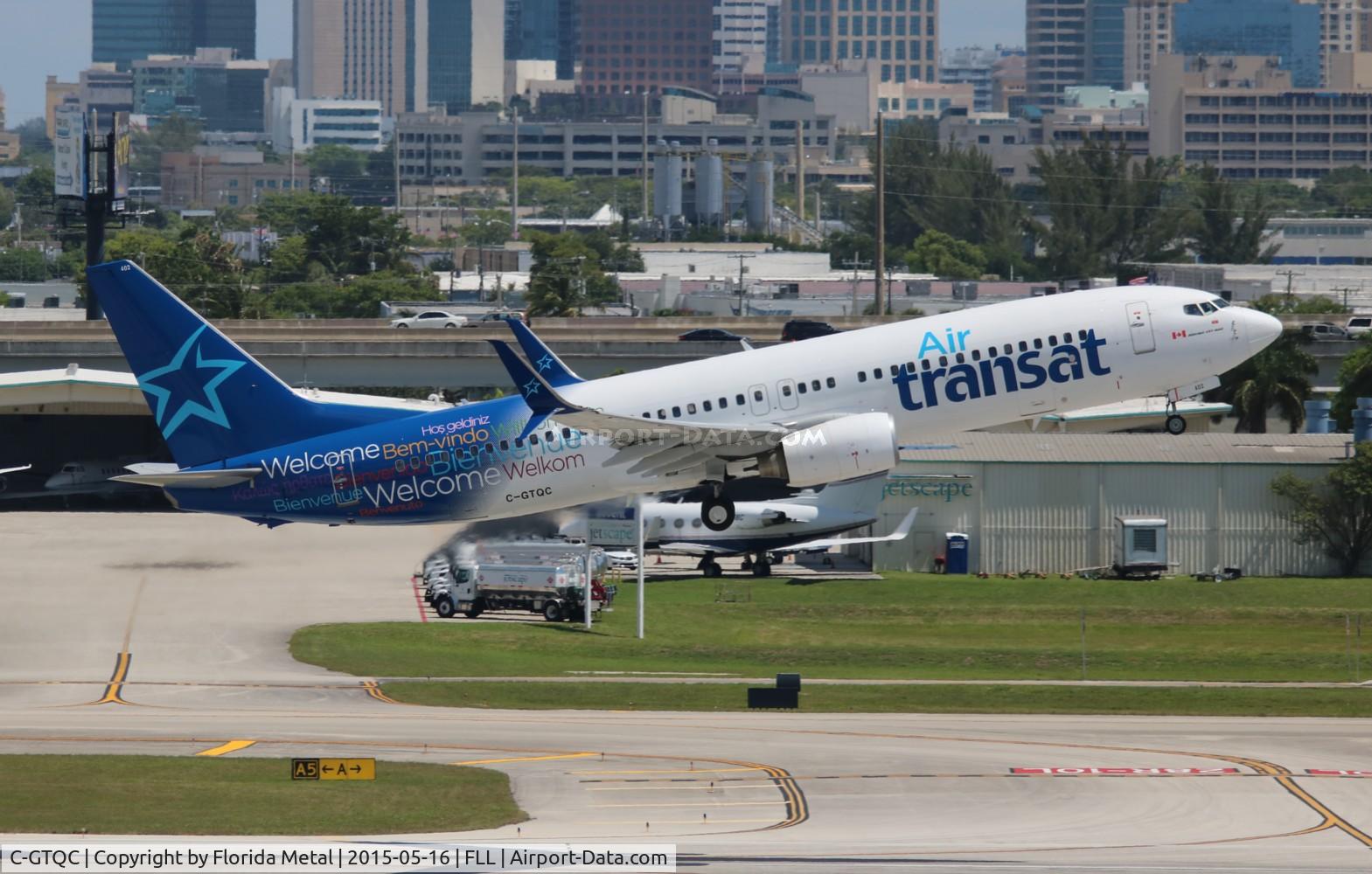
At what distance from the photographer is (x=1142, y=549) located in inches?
4532

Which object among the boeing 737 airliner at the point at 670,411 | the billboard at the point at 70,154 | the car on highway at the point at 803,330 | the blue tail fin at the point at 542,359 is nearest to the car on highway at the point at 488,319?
the car on highway at the point at 803,330

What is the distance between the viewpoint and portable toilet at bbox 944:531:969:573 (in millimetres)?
116562

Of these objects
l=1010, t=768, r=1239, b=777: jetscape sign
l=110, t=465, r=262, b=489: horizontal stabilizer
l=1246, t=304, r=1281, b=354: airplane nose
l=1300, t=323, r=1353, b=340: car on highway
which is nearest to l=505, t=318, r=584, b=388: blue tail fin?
l=110, t=465, r=262, b=489: horizontal stabilizer

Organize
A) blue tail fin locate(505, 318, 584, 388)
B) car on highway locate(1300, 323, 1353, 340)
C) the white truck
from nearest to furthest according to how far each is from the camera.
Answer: blue tail fin locate(505, 318, 584, 388), the white truck, car on highway locate(1300, 323, 1353, 340)

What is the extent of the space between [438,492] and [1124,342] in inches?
842

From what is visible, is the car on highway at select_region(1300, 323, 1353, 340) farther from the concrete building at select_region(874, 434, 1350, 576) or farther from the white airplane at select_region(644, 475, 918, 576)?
the white airplane at select_region(644, 475, 918, 576)

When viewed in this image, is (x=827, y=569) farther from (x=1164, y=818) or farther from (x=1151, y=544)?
(x=1164, y=818)

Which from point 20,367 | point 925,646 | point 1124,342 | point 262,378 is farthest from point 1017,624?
point 20,367

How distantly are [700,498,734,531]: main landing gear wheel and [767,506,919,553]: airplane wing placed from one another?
161 feet

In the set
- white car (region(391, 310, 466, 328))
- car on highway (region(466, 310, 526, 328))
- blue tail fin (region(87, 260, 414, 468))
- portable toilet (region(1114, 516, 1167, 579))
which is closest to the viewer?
blue tail fin (region(87, 260, 414, 468))

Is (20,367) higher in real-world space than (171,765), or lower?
higher

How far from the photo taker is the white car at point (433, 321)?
164750 millimetres

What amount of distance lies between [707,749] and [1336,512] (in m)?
64.6

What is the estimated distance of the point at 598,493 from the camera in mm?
63344
